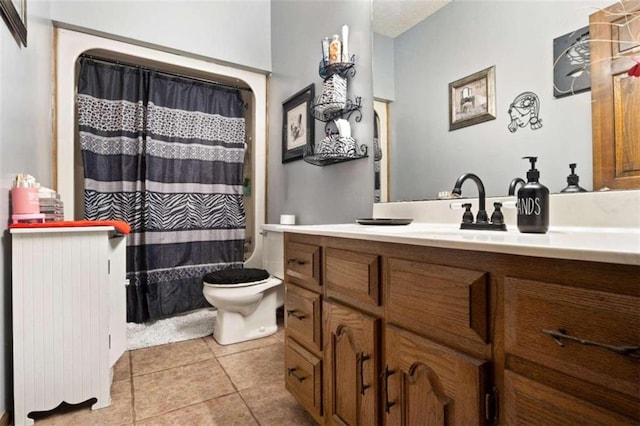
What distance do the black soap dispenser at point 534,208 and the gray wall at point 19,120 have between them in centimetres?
186

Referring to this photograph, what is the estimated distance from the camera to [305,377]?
1271 millimetres

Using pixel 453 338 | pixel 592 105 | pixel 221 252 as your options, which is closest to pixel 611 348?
pixel 453 338

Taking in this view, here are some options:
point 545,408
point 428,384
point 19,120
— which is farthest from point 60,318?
point 545,408

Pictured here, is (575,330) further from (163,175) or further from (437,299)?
(163,175)

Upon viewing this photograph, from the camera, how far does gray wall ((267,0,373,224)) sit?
188cm

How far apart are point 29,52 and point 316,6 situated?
1.73 meters

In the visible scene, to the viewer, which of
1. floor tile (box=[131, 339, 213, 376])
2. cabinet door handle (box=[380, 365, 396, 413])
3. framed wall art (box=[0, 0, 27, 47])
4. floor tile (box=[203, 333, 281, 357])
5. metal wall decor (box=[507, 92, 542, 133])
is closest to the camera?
cabinet door handle (box=[380, 365, 396, 413])

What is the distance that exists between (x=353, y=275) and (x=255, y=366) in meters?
1.18

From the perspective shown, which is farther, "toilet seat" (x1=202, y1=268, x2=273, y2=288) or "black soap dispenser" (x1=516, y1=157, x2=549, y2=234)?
"toilet seat" (x1=202, y1=268, x2=273, y2=288)

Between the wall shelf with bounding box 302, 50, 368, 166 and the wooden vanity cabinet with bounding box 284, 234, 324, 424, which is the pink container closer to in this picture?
the wooden vanity cabinet with bounding box 284, 234, 324, 424

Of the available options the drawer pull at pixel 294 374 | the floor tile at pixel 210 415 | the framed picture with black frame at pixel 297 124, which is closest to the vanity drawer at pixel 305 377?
the drawer pull at pixel 294 374

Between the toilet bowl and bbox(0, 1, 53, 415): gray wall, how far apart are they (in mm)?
996

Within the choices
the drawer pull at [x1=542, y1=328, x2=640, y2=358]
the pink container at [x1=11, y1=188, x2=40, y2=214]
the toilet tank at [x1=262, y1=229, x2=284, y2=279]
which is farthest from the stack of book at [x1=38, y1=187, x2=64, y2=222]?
the drawer pull at [x1=542, y1=328, x2=640, y2=358]

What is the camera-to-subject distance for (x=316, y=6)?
232 centimetres
